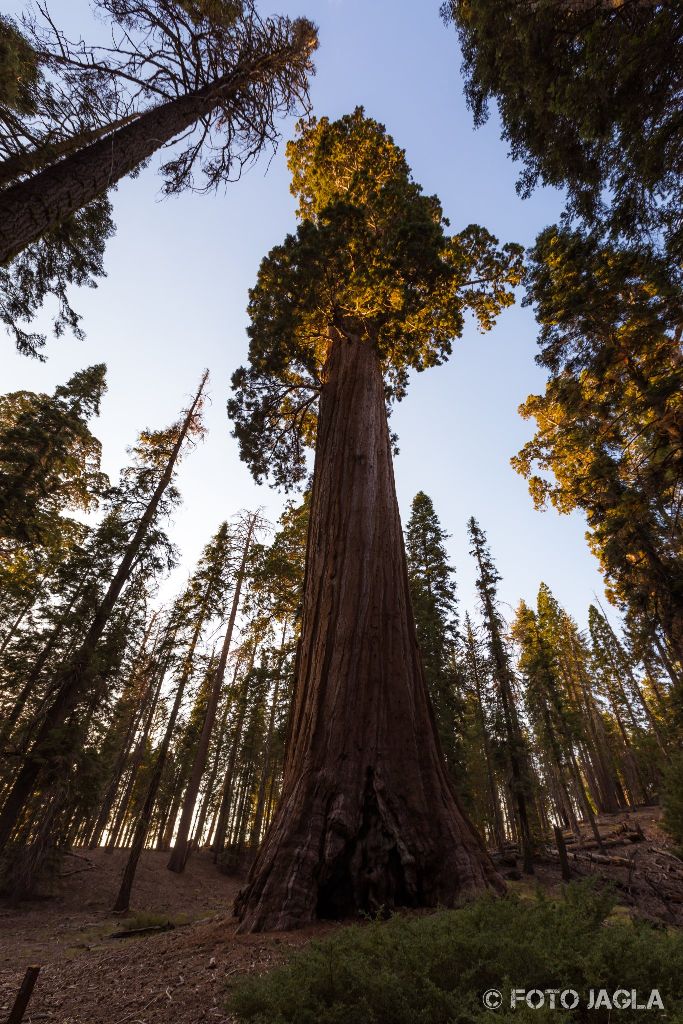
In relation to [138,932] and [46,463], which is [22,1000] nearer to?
[138,932]

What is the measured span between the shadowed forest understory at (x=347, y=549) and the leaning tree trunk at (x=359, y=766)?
0.03m

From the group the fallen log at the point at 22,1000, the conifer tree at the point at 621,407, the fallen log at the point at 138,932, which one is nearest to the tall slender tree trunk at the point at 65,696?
the fallen log at the point at 138,932

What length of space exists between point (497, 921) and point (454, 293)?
391 inches

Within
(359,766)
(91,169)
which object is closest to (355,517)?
(359,766)

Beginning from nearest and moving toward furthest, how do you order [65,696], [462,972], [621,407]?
[462,972] → [621,407] → [65,696]

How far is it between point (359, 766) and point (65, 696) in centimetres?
1232

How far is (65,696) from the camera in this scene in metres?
12.8

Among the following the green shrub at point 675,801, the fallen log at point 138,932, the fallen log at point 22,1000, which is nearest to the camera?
the fallen log at point 22,1000

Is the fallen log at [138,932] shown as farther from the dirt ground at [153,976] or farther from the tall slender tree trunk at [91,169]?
the tall slender tree trunk at [91,169]

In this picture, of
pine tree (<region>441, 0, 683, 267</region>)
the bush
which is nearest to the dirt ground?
the bush

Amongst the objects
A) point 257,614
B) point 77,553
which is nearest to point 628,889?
point 257,614

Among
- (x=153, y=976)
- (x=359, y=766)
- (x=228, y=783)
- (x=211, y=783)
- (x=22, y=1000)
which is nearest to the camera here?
(x=22, y=1000)

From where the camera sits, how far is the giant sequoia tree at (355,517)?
12.1ft

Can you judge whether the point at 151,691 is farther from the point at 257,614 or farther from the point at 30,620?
the point at 257,614
